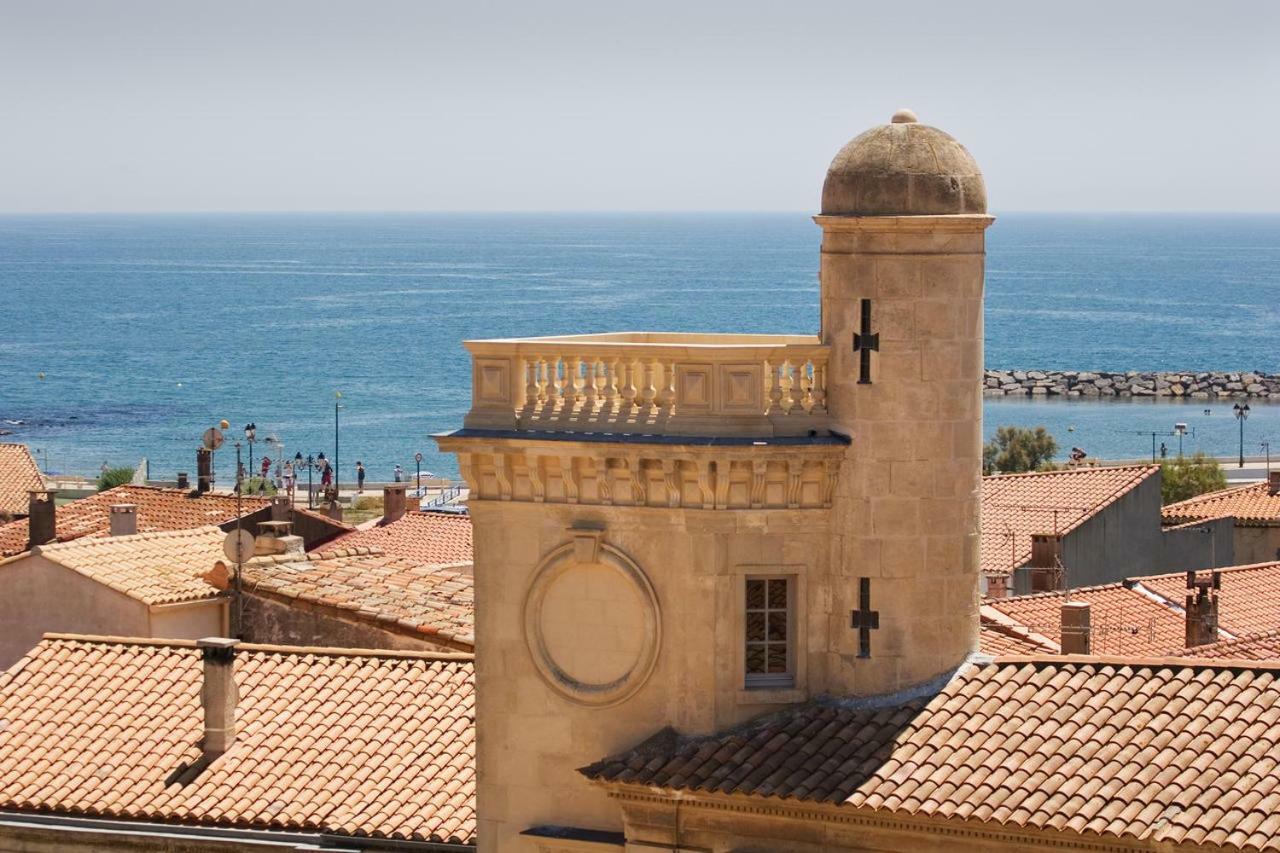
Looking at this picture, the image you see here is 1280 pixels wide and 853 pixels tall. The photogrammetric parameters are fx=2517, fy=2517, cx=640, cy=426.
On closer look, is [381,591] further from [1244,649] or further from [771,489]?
[771,489]

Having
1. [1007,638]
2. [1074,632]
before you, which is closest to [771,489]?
[1074,632]

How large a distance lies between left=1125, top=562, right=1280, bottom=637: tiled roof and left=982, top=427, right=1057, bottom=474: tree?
6811 centimetres

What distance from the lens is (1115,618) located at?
119ft

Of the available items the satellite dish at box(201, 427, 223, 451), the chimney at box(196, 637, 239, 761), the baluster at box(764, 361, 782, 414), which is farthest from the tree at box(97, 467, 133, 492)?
the baluster at box(764, 361, 782, 414)

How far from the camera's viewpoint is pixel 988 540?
47.6 metres

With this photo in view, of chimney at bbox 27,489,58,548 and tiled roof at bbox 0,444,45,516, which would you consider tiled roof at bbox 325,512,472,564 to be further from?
tiled roof at bbox 0,444,45,516

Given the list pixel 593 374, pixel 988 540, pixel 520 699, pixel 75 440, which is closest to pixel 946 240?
pixel 593 374

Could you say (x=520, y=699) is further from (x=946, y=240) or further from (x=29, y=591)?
(x=29, y=591)

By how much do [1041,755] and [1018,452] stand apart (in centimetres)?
9545

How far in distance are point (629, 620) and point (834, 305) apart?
9.78 ft

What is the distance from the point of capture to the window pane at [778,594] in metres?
19.9

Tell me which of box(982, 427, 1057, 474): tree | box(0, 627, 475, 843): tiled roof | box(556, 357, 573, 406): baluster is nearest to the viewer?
box(556, 357, 573, 406): baluster

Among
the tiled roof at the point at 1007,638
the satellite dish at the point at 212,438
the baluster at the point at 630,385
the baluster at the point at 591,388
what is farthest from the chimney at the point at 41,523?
the baluster at the point at 630,385

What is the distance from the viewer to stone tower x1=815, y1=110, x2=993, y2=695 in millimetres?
19516
